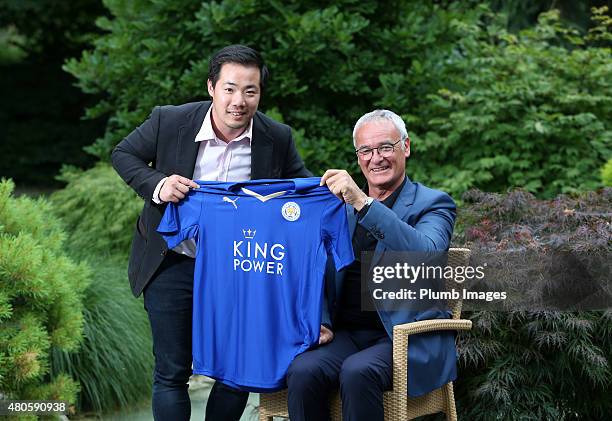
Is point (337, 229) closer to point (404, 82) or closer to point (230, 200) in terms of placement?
point (230, 200)

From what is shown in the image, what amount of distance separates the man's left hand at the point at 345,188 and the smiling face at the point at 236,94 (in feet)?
1.33

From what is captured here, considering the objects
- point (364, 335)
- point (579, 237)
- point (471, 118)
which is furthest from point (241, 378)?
point (471, 118)

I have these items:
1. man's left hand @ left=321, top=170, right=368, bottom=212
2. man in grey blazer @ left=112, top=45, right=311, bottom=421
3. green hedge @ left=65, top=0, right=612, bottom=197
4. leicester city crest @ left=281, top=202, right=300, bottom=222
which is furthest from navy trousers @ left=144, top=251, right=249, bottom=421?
green hedge @ left=65, top=0, right=612, bottom=197

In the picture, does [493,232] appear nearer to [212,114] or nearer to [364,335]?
[364,335]

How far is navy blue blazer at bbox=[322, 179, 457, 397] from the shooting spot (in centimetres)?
314

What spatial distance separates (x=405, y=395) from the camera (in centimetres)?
320

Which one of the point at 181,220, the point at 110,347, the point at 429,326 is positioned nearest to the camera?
the point at 429,326

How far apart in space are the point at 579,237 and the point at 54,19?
11198 millimetres

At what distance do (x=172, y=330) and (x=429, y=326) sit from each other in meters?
0.96

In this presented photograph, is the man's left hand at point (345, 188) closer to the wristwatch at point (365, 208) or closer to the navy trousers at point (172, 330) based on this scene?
the wristwatch at point (365, 208)

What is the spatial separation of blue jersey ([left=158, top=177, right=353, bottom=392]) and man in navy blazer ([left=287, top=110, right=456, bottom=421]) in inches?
4.4

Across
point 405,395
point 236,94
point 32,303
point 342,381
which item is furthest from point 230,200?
point 32,303

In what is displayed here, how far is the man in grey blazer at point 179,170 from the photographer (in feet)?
11.0

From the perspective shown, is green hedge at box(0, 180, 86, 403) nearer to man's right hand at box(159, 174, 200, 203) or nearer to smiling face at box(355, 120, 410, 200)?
→ man's right hand at box(159, 174, 200, 203)
